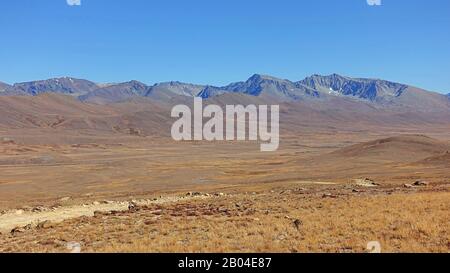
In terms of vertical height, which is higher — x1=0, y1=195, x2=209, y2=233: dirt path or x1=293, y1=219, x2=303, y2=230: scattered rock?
x1=293, y1=219, x2=303, y2=230: scattered rock

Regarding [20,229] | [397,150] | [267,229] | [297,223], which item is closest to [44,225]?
[20,229]

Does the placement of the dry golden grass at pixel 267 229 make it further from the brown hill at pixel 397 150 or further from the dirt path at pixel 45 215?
the brown hill at pixel 397 150

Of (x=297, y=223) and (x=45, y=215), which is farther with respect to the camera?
(x=45, y=215)

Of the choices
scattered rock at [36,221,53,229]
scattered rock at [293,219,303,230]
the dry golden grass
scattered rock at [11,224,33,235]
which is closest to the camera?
the dry golden grass

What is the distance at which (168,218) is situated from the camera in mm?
23531

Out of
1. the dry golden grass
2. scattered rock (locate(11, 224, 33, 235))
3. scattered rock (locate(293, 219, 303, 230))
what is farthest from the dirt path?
scattered rock (locate(293, 219, 303, 230))

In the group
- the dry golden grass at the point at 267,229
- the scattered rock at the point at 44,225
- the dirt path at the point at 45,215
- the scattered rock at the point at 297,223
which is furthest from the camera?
the dirt path at the point at 45,215

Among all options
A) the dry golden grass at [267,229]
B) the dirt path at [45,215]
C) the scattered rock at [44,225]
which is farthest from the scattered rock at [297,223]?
the dirt path at [45,215]

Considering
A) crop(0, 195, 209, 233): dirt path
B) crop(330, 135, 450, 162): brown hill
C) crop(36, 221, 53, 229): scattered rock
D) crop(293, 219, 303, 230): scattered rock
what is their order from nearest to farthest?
crop(293, 219, 303, 230): scattered rock
crop(36, 221, 53, 229): scattered rock
crop(0, 195, 209, 233): dirt path
crop(330, 135, 450, 162): brown hill

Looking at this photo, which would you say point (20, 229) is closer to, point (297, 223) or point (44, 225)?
point (44, 225)

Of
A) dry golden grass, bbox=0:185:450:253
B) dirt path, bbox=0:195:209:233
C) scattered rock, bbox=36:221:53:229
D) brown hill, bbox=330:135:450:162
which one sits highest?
dry golden grass, bbox=0:185:450:253

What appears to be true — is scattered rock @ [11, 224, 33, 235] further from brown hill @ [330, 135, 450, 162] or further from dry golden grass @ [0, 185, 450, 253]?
brown hill @ [330, 135, 450, 162]
